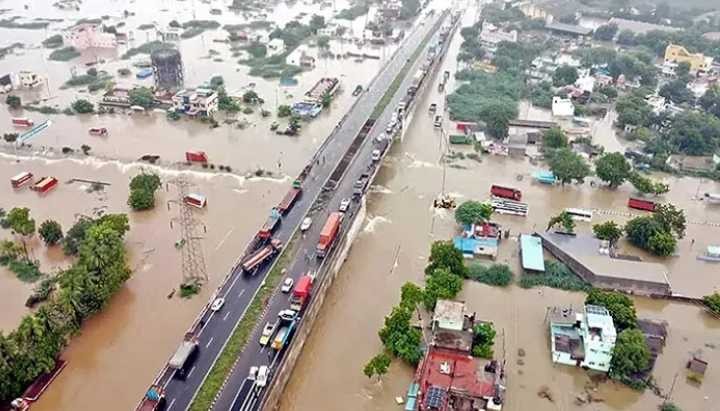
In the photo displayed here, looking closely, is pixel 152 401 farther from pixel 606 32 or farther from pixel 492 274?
pixel 606 32

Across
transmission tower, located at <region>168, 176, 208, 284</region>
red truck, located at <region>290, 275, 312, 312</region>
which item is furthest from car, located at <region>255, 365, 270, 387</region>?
transmission tower, located at <region>168, 176, 208, 284</region>

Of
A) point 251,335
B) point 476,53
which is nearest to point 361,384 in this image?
point 251,335

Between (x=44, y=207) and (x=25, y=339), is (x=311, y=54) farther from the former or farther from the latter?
Answer: (x=25, y=339)

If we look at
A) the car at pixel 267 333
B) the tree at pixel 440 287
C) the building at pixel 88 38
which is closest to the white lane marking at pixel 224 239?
the car at pixel 267 333

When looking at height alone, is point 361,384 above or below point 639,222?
below

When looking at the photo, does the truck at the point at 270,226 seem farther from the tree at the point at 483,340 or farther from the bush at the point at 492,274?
the tree at the point at 483,340

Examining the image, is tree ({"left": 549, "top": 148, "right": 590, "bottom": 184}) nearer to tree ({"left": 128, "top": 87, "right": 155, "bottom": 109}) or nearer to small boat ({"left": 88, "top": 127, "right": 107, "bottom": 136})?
tree ({"left": 128, "top": 87, "right": 155, "bottom": 109})
